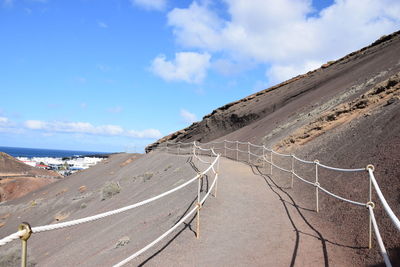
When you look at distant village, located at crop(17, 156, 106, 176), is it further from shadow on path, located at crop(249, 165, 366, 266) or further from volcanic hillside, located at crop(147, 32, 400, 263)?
shadow on path, located at crop(249, 165, 366, 266)

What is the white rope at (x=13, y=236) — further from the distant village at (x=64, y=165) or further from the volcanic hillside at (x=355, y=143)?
the distant village at (x=64, y=165)

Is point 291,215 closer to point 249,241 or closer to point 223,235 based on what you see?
point 249,241

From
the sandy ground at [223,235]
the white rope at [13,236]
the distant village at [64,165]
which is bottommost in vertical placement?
the distant village at [64,165]

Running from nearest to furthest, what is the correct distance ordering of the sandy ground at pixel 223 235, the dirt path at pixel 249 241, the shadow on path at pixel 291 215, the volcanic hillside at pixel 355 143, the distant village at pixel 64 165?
the dirt path at pixel 249 241 → the sandy ground at pixel 223 235 → the shadow on path at pixel 291 215 → the volcanic hillside at pixel 355 143 → the distant village at pixel 64 165

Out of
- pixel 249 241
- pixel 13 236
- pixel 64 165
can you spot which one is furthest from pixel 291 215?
pixel 64 165

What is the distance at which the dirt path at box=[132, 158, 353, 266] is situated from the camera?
17.1 ft

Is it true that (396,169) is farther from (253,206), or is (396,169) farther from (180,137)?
(180,137)

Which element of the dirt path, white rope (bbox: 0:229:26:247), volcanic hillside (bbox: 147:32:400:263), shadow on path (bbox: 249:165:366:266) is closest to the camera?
white rope (bbox: 0:229:26:247)

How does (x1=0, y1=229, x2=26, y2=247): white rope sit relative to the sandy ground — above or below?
above

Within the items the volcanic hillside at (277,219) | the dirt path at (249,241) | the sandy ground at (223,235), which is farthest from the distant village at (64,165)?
the dirt path at (249,241)

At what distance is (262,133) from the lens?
2420 centimetres

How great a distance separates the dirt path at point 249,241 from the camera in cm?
523

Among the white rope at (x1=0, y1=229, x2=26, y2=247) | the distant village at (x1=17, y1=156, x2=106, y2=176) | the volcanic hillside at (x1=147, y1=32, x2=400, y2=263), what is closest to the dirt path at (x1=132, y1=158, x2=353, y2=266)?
the volcanic hillside at (x1=147, y1=32, x2=400, y2=263)

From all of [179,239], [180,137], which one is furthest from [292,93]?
[179,239]
